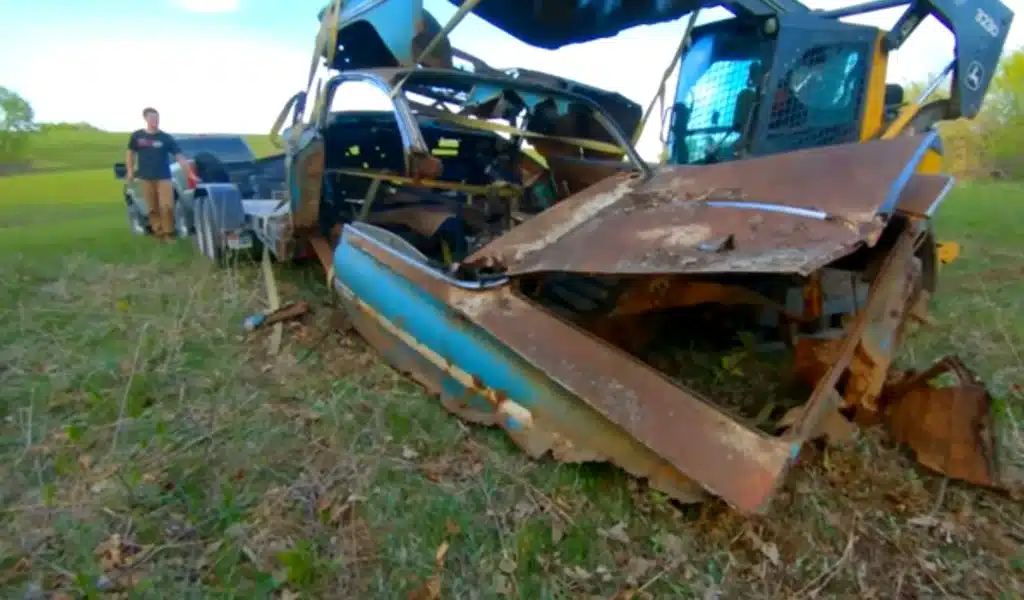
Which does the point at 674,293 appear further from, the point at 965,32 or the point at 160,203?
the point at 160,203

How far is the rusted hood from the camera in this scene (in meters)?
1.98

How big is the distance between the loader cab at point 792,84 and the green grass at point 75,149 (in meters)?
22.6

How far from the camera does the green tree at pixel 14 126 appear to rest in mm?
28422

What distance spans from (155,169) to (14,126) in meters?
28.8

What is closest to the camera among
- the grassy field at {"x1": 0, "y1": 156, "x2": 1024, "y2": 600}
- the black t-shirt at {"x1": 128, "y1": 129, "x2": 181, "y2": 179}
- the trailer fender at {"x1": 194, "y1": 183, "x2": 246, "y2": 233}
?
the grassy field at {"x1": 0, "y1": 156, "x2": 1024, "y2": 600}

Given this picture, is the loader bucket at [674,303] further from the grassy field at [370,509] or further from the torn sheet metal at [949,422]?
the grassy field at [370,509]

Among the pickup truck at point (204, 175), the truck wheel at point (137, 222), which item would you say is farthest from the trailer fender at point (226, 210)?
the truck wheel at point (137, 222)

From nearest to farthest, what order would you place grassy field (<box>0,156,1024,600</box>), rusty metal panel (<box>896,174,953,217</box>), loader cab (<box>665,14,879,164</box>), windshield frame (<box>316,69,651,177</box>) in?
grassy field (<box>0,156,1024,600</box>), rusty metal panel (<box>896,174,953,217</box>), windshield frame (<box>316,69,651,177</box>), loader cab (<box>665,14,879,164</box>)

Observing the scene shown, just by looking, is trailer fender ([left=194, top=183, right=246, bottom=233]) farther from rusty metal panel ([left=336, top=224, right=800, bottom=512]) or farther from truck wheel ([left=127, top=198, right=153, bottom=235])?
truck wheel ([left=127, top=198, right=153, bottom=235])

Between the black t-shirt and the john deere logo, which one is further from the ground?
the john deere logo

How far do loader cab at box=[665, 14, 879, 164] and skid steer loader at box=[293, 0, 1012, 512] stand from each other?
0.04 metres

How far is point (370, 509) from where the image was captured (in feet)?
7.84

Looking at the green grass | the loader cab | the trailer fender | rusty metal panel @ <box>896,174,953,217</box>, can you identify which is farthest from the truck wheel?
the green grass

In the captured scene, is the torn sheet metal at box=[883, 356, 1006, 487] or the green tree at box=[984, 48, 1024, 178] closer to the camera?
the torn sheet metal at box=[883, 356, 1006, 487]
